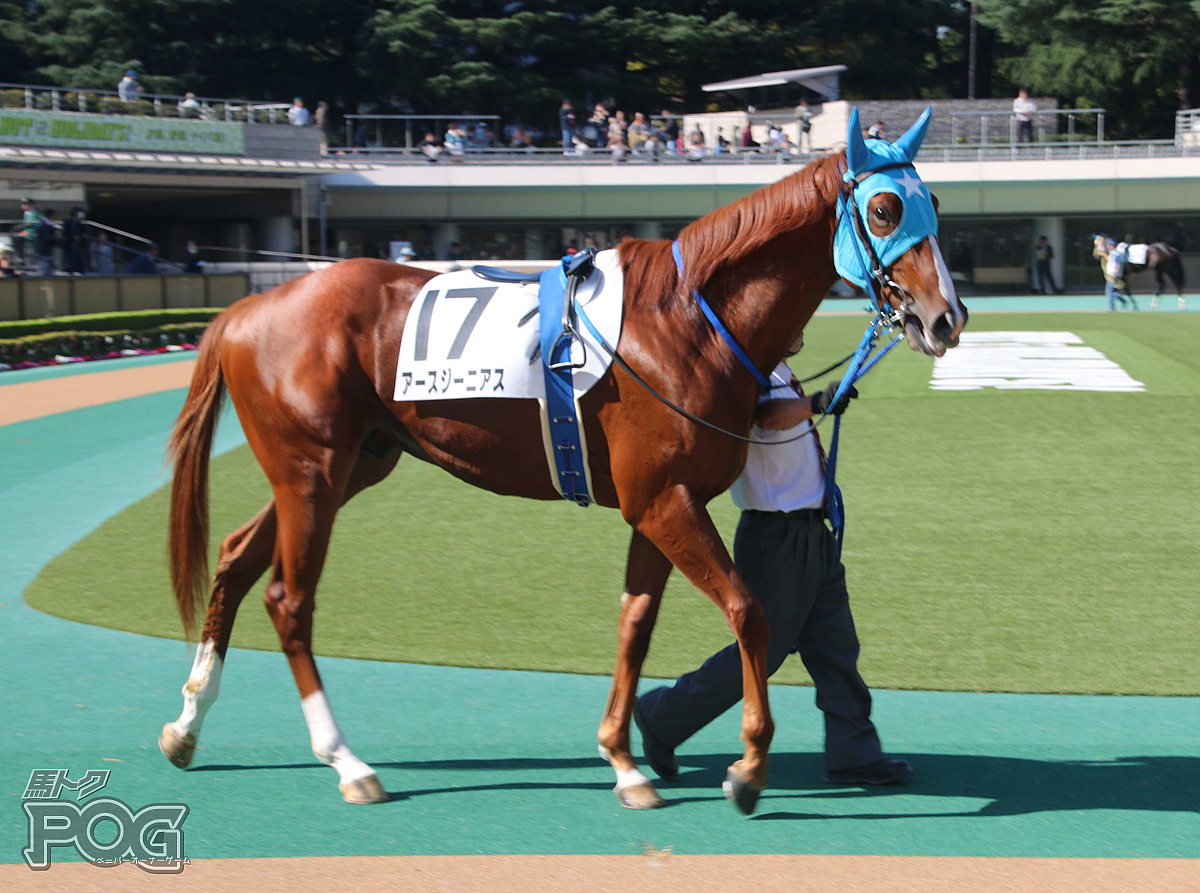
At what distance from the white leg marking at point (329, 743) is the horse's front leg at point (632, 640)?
2.42ft

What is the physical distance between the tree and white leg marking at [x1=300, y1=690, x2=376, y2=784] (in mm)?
42166

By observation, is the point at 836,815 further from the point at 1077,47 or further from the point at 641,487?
the point at 1077,47

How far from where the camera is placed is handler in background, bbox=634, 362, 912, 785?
3730 millimetres

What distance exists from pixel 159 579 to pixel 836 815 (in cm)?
409

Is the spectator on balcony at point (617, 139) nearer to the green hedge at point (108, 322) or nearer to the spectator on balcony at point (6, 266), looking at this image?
the green hedge at point (108, 322)

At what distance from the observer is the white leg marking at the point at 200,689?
3910 mm

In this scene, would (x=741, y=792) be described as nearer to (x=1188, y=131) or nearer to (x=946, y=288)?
(x=946, y=288)

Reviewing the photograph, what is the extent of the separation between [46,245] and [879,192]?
23.2 metres

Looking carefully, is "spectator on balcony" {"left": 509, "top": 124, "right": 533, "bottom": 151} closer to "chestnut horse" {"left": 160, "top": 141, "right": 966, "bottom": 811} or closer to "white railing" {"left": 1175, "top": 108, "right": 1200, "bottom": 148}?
"white railing" {"left": 1175, "top": 108, "right": 1200, "bottom": 148}

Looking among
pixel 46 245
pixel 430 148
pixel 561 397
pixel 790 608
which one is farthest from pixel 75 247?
pixel 790 608

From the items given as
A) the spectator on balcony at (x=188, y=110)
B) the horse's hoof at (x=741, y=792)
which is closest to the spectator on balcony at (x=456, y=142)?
the spectator on balcony at (x=188, y=110)

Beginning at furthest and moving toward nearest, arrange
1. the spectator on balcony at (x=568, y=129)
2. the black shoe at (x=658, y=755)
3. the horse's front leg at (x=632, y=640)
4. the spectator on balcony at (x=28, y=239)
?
the spectator on balcony at (x=568, y=129)
the spectator on balcony at (x=28, y=239)
the black shoe at (x=658, y=755)
the horse's front leg at (x=632, y=640)

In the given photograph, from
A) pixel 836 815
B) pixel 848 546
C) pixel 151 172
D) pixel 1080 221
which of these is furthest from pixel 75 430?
pixel 1080 221

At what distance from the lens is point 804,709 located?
4516 mm
